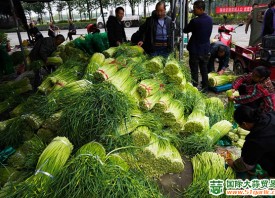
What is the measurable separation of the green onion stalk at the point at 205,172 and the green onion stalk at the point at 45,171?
49.4 inches

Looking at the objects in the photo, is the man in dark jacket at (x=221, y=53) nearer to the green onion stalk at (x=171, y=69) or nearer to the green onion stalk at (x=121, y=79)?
the green onion stalk at (x=171, y=69)

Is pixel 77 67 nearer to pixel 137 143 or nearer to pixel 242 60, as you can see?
pixel 137 143

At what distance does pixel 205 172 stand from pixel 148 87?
4.28 ft

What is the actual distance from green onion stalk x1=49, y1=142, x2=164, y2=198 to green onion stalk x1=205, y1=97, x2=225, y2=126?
2.12 metres

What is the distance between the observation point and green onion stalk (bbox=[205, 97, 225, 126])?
382 cm

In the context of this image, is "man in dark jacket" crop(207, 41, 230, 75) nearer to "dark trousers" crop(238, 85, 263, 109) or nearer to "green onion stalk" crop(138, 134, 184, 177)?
"dark trousers" crop(238, 85, 263, 109)

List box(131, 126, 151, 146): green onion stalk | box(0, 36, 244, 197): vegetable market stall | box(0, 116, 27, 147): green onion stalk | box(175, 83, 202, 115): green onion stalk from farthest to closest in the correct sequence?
box(175, 83, 202, 115): green onion stalk < box(0, 116, 27, 147): green onion stalk < box(131, 126, 151, 146): green onion stalk < box(0, 36, 244, 197): vegetable market stall

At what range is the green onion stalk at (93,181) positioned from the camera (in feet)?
5.70

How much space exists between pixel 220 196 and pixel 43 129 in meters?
1.94

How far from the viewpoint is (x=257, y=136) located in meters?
2.14

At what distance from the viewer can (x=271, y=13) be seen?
638cm

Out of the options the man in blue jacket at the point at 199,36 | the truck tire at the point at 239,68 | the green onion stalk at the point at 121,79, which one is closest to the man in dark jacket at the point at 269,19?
the truck tire at the point at 239,68

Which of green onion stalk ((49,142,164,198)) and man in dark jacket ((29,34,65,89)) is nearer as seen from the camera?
green onion stalk ((49,142,164,198))

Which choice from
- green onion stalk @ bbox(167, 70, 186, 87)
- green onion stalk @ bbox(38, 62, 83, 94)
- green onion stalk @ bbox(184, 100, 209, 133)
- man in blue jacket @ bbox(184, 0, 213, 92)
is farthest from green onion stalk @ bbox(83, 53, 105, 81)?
man in blue jacket @ bbox(184, 0, 213, 92)
